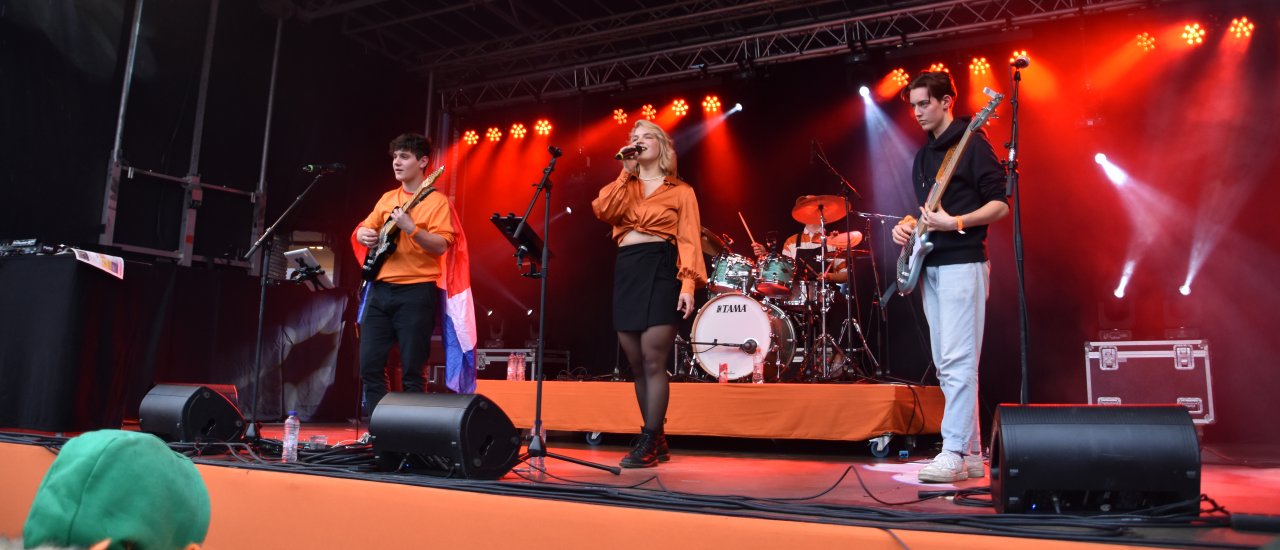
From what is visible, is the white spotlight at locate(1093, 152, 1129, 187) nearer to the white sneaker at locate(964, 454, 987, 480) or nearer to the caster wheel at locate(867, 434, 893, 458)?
the caster wheel at locate(867, 434, 893, 458)

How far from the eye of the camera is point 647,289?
11.7 ft

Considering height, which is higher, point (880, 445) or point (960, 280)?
point (960, 280)

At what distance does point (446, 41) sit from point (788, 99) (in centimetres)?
453

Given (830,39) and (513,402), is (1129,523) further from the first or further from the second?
(830,39)

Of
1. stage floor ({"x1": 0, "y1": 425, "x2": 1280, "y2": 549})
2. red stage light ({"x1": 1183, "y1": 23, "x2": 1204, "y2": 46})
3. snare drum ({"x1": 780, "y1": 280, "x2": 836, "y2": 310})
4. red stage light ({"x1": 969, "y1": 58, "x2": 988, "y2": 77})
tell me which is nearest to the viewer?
stage floor ({"x1": 0, "y1": 425, "x2": 1280, "y2": 549})

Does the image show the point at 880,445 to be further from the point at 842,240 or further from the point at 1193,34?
the point at 1193,34

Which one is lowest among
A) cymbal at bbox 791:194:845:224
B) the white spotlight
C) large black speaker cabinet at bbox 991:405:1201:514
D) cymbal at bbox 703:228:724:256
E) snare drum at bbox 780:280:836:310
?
large black speaker cabinet at bbox 991:405:1201:514

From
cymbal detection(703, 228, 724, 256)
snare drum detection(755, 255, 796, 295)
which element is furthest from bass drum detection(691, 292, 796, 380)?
cymbal detection(703, 228, 724, 256)

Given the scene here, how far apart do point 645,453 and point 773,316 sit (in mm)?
3351

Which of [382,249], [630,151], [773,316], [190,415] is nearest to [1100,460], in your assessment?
[630,151]

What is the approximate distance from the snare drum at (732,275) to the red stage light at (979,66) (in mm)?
3444

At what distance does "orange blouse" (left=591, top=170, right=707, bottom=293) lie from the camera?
11.7ft

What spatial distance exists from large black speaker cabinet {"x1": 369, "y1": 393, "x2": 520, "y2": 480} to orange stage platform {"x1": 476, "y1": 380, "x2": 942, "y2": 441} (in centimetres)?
Answer: 240

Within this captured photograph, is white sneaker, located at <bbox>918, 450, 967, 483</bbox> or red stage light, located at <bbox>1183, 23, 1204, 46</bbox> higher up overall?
red stage light, located at <bbox>1183, 23, 1204, 46</bbox>
